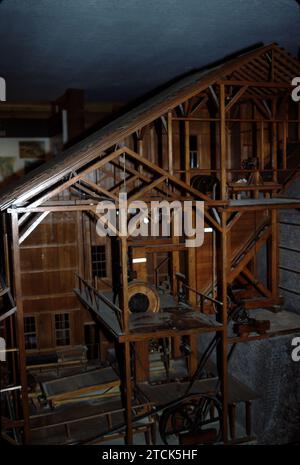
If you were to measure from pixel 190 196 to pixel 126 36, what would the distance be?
561 centimetres

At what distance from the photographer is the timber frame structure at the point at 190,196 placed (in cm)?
1220

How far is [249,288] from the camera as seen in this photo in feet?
63.4

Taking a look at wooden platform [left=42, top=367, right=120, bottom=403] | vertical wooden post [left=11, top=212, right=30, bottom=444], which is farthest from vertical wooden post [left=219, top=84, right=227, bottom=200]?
wooden platform [left=42, top=367, right=120, bottom=403]

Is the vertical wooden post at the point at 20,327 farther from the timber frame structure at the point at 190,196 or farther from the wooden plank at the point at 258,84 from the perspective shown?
the wooden plank at the point at 258,84

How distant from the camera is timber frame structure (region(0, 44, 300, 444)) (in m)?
12.2

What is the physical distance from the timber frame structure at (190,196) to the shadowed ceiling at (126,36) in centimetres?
134

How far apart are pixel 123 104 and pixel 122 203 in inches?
606

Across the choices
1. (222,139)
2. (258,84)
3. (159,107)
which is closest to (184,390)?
(222,139)

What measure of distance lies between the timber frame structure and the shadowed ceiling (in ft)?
4.39

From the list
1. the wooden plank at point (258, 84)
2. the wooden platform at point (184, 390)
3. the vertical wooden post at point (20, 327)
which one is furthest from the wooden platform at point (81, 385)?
the wooden plank at point (258, 84)

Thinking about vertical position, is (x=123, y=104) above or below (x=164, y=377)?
above

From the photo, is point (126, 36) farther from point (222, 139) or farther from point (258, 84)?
point (222, 139)
